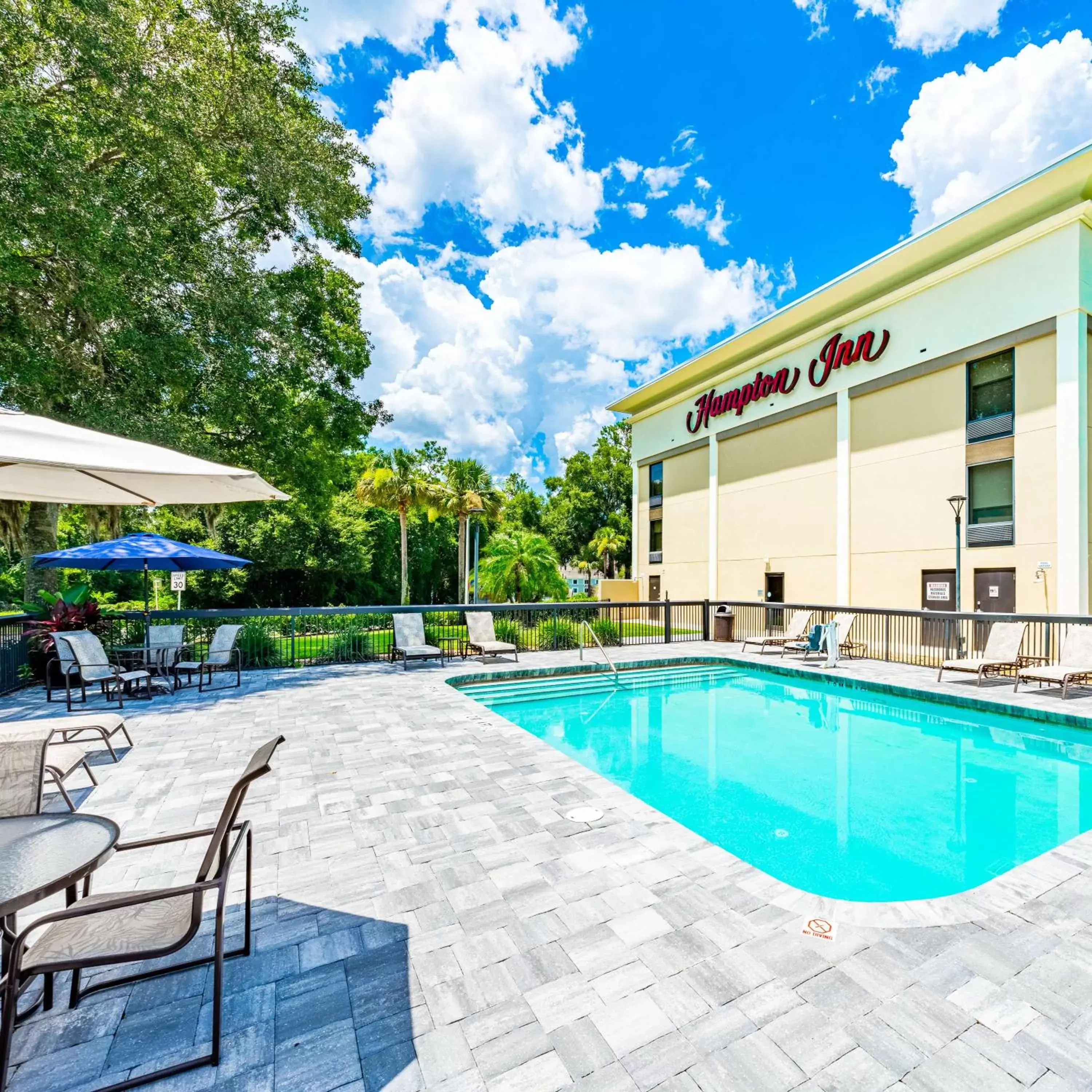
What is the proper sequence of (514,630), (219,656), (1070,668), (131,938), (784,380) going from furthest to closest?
(784,380) < (514,630) < (219,656) < (1070,668) < (131,938)

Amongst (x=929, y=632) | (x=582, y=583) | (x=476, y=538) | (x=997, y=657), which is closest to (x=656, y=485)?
(x=476, y=538)

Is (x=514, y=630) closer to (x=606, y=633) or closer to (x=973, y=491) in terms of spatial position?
(x=606, y=633)

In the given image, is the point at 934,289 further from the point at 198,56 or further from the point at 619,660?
the point at 198,56

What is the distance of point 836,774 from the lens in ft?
18.8

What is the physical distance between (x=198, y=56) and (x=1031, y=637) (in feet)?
62.6

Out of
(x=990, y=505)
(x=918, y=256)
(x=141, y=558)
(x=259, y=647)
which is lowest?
(x=259, y=647)

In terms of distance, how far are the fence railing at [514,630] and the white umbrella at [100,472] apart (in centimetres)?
516

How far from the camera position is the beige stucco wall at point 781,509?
17.1 m

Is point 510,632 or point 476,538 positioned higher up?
point 476,538

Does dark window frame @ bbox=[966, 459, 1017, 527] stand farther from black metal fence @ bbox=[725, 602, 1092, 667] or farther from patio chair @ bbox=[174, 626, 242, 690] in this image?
patio chair @ bbox=[174, 626, 242, 690]

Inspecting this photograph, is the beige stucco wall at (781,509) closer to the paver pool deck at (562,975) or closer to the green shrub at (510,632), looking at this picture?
the green shrub at (510,632)

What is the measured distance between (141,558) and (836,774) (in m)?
8.84

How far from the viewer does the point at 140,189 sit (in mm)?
9602

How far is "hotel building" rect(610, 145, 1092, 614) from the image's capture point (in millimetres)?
11938
